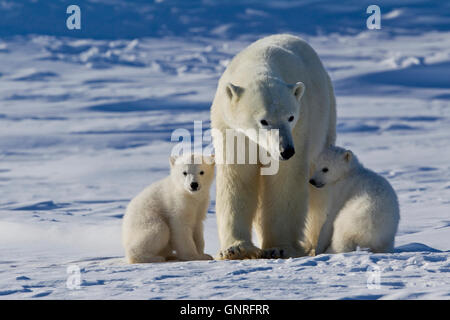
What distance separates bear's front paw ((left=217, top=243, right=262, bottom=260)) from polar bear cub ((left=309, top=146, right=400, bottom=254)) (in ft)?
1.34

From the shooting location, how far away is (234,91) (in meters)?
4.48

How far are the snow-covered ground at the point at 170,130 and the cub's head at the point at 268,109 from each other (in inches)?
26.6

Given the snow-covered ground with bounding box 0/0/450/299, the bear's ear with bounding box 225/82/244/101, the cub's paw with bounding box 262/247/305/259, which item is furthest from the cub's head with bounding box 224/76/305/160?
the cub's paw with bounding box 262/247/305/259

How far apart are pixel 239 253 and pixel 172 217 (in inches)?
27.1

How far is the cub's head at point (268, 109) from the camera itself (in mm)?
4262

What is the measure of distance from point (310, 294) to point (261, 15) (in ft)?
106

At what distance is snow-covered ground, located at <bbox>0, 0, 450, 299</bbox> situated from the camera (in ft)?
13.0

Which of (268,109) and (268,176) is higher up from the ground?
(268,109)

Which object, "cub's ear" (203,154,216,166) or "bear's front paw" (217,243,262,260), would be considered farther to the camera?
"cub's ear" (203,154,216,166)

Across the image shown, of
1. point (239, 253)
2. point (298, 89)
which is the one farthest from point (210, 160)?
point (298, 89)

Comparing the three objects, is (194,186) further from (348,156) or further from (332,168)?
(348,156)

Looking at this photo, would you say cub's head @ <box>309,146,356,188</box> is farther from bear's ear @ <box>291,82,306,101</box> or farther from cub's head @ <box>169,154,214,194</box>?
cub's head @ <box>169,154,214,194</box>

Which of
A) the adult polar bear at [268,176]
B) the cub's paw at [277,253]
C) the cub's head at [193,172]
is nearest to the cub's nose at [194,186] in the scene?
the cub's head at [193,172]

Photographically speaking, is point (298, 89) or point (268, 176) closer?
point (298, 89)
